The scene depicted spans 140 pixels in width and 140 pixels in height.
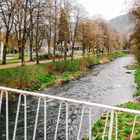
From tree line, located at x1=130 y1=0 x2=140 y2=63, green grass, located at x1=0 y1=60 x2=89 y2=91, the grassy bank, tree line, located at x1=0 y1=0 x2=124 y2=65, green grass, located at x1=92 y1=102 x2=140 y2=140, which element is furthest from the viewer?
tree line, located at x1=130 y1=0 x2=140 y2=63

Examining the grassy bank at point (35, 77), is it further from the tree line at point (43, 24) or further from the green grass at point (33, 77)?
the tree line at point (43, 24)

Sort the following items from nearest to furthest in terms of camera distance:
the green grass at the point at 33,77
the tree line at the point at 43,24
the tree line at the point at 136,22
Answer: the green grass at the point at 33,77 → the tree line at the point at 43,24 → the tree line at the point at 136,22

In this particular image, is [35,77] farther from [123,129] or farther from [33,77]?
[123,129]

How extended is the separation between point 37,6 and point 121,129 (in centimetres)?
2801

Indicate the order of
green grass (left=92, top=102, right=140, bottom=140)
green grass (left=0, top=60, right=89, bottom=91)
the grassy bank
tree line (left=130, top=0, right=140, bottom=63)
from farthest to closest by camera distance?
tree line (left=130, top=0, right=140, bottom=63) → the grassy bank → green grass (left=0, top=60, right=89, bottom=91) → green grass (left=92, top=102, right=140, bottom=140)

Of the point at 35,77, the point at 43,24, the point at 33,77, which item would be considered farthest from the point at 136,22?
the point at 33,77

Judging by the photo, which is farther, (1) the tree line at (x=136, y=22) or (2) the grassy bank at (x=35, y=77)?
(1) the tree line at (x=136, y=22)

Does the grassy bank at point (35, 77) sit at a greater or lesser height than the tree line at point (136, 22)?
lesser

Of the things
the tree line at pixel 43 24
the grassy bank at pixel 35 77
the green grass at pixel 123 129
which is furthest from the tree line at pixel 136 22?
the green grass at pixel 123 129

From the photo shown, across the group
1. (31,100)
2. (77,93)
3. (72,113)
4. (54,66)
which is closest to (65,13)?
(54,66)

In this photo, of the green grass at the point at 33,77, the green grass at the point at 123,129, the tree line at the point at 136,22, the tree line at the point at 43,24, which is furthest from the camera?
the tree line at the point at 136,22

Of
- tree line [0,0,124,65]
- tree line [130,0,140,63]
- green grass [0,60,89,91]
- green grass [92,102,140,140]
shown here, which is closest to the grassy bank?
green grass [0,60,89,91]

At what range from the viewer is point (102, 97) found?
2566 cm

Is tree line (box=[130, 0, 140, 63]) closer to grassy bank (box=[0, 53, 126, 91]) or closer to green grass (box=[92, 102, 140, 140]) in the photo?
grassy bank (box=[0, 53, 126, 91])
